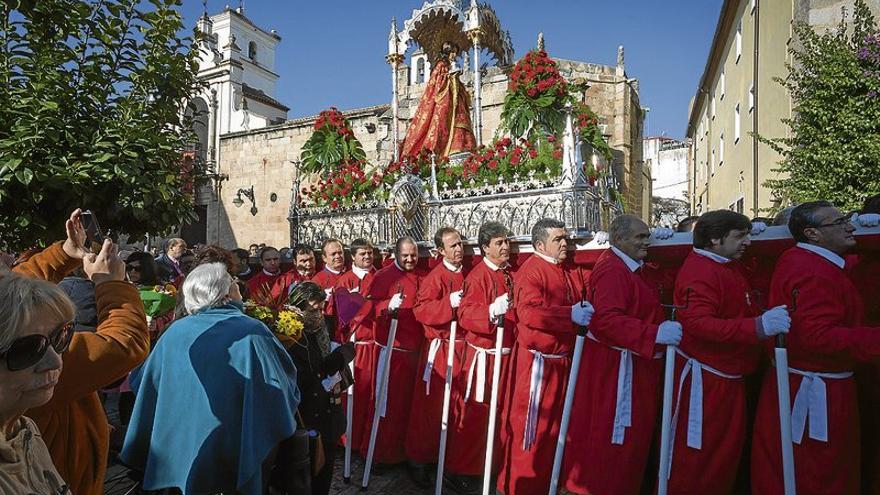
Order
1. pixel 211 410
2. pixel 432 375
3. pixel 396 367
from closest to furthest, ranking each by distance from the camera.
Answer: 1. pixel 211 410
2. pixel 432 375
3. pixel 396 367

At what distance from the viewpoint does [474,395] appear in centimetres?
495

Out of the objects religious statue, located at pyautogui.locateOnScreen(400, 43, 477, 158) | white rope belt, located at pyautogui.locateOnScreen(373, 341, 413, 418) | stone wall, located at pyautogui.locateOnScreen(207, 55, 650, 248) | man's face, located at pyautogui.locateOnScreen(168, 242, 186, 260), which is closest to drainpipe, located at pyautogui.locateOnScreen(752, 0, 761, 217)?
stone wall, located at pyautogui.locateOnScreen(207, 55, 650, 248)

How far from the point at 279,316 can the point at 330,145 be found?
8690 millimetres

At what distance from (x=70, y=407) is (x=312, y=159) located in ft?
33.0

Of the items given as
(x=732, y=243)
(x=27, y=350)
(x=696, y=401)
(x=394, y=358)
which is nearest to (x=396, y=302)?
(x=394, y=358)

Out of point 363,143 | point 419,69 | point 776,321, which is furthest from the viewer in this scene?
point 419,69

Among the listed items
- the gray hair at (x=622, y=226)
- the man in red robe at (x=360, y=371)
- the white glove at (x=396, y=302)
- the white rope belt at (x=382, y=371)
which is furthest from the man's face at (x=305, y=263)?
the gray hair at (x=622, y=226)

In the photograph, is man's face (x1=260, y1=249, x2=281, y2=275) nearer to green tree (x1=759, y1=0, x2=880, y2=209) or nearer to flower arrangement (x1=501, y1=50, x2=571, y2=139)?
flower arrangement (x1=501, y1=50, x2=571, y2=139)

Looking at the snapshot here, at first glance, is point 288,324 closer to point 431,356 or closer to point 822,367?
point 431,356

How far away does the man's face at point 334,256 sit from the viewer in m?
6.82

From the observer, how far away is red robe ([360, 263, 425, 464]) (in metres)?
5.47

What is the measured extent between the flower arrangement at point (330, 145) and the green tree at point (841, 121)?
7.56m

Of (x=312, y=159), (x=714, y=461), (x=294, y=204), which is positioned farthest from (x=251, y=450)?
(x=312, y=159)

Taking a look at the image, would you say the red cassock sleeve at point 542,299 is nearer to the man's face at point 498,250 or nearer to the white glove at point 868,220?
the man's face at point 498,250
